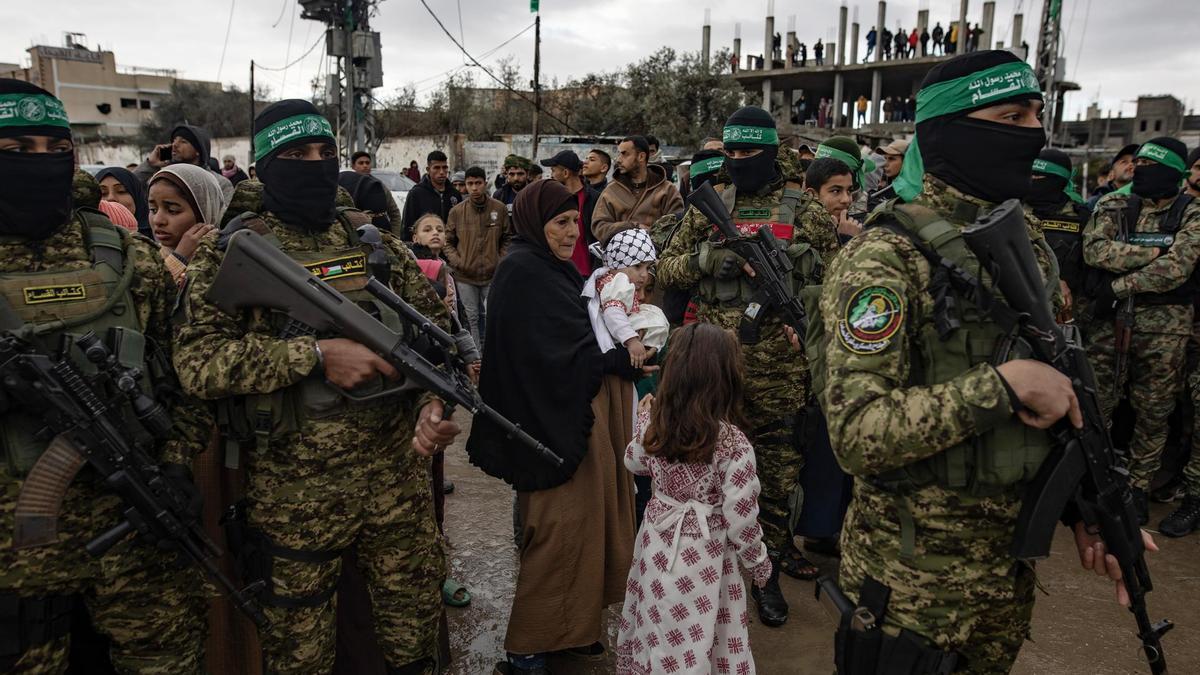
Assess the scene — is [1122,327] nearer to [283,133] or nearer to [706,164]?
[706,164]

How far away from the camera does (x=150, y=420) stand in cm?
211

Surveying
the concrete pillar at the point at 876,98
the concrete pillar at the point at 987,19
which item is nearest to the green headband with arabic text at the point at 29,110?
the concrete pillar at the point at 876,98

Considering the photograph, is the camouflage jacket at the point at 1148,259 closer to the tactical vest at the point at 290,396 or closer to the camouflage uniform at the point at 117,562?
the tactical vest at the point at 290,396


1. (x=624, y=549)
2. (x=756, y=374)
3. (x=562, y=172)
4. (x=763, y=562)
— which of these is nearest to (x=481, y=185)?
(x=562, y=172)

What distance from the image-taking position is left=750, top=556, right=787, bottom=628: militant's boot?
11.1 feet

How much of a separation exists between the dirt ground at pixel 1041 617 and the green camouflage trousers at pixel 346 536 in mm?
813

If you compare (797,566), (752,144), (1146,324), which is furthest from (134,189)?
(1146,324)

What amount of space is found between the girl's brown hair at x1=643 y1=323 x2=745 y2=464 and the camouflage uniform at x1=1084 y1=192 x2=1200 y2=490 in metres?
3.45

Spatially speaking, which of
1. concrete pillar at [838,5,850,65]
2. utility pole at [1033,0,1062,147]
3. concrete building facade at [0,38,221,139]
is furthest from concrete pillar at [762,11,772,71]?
concrete building facade at [0,38,221,139]

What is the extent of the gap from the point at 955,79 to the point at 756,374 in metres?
1.99

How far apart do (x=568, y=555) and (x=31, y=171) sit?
7.25 feet

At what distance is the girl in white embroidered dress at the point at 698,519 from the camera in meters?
2.44

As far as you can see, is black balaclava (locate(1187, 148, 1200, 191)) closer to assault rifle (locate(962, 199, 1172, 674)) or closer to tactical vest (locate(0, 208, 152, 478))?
assault rifle (locate(962, 199, 1172, 674))

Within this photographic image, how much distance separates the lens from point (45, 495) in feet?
6.26
